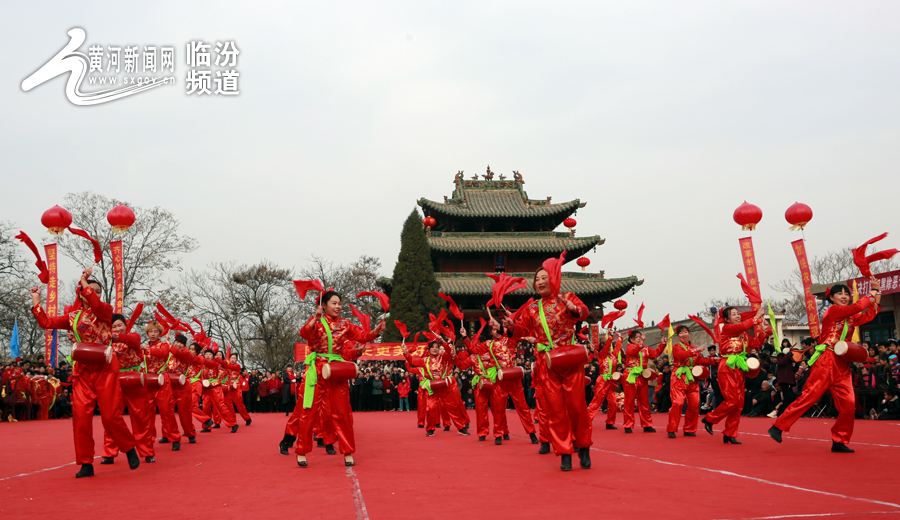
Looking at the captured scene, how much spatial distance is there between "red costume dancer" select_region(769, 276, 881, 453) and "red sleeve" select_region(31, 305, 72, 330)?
7.00m

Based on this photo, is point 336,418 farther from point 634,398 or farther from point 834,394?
point 634,398

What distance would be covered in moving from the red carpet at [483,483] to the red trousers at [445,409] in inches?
118

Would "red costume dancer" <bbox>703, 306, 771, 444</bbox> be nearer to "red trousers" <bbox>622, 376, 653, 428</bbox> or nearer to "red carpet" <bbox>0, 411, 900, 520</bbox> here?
"red carpet" <bbox>0, 411, 900, 520</bbox>

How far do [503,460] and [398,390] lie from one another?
16429mm

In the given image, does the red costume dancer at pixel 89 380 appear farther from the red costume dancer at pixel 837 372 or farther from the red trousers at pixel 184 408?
the red costume dancer at pixel 837 372

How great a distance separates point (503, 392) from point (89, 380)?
5.29 m

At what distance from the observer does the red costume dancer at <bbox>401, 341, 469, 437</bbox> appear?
11.6m

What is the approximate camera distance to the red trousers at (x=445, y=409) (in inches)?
458

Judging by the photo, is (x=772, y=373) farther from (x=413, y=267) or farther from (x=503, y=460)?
(x=413, y=267)

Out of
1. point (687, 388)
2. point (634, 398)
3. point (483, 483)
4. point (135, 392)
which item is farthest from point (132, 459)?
point (634, 398)

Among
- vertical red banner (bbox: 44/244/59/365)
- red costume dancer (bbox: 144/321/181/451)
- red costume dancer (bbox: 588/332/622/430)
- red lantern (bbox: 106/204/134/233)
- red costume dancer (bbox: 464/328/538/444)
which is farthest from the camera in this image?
vertical red banner (bbox: 44/244/59/365)

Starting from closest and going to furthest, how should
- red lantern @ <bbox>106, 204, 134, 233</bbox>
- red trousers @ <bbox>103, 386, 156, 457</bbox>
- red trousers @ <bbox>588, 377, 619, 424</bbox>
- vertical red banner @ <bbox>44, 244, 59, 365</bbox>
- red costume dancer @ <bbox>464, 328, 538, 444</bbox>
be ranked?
red trousers @ <bbox>103, 386, 156, 457</bbox> < red costume dancer @ <bbox>464, 328, 538, 444</bbox> < red lantern @ <bbox>106, 204, 134, 233</bbox> < red trousers @ <bbox>588, 377, 619, 424</bbox> < vertical red banner @ <bbox>44, 244, 59, 365</bbox>

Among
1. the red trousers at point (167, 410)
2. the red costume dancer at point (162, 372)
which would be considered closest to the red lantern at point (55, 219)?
the red costume dancer at point (162, 372)

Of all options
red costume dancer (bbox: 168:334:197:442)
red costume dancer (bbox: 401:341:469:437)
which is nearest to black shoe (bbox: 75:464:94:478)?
red costume dancer (bbox: 168:334:197:442)
